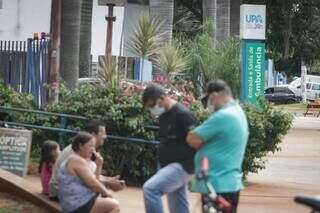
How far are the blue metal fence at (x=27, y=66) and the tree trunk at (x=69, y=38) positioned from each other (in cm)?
71

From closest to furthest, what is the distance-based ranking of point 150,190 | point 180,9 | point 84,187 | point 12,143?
point 150,190
point 84,187
point 12,143
point 180,9

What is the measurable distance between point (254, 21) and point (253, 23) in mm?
115

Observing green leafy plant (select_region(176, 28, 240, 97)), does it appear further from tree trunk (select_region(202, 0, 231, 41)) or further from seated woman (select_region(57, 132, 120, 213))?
seated woman (select_region(57, 132, 120, 213))

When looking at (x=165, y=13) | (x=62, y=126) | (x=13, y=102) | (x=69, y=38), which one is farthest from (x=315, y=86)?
(x=62, y=126)

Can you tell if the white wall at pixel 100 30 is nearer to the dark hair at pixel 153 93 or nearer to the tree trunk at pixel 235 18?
the tree trunk at pixel 235 18

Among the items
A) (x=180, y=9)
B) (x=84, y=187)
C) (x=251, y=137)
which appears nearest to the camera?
(x=84, y=187)

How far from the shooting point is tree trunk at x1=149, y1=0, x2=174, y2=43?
18719 mm

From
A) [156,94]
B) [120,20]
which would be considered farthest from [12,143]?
[120,20]

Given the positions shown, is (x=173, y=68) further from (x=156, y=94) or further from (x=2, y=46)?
(x=156, y=94)

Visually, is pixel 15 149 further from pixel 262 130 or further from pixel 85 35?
pixel 85 35

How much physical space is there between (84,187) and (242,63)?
→ 9813mm

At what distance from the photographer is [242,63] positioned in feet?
56.2

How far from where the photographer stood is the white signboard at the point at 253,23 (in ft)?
58.2

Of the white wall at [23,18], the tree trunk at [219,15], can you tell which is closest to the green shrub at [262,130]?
the tree trunk at [219,15]
